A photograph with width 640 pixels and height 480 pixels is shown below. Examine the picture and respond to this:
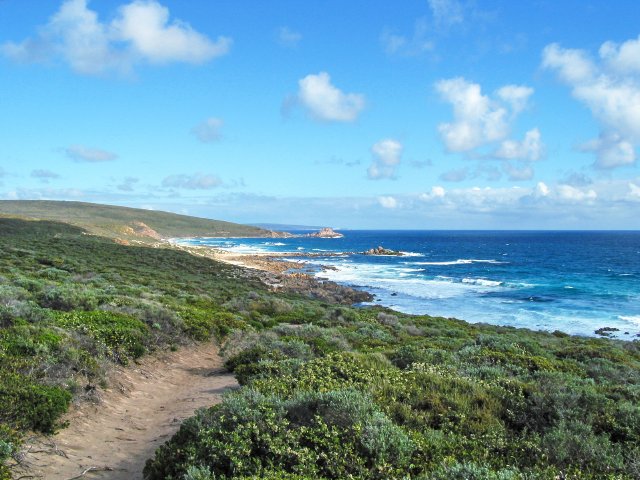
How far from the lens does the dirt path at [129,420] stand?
18.3ft

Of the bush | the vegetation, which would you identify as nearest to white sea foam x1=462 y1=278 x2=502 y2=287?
the vegetation

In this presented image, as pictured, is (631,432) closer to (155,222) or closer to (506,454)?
(506,454)

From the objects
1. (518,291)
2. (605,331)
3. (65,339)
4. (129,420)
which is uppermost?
(65,339)

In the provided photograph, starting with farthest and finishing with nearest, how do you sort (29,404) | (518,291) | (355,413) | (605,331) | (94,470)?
(518,291) → (605,331) → (29,404) → (94,470) → (355,413)

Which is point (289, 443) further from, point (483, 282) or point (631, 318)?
point (483, 282)

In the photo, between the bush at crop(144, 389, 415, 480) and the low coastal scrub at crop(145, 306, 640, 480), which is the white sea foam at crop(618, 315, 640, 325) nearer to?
the low coastal scrub at crop(145, 306, 640, 480)

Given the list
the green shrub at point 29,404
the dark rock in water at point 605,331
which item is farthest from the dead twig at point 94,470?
the dark rock in water at point 605,331

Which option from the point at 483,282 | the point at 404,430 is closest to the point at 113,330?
the point at 404,430

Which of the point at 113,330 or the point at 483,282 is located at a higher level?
the point at 113,330

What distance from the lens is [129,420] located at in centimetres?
752

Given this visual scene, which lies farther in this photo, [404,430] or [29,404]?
[29,404]

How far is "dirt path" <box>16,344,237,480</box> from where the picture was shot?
18.3ft

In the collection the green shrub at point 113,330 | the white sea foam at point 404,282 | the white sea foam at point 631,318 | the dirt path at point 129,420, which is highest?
the green shrub at point 113,330

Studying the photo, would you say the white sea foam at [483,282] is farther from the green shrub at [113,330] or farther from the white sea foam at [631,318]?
the green shrub at [113,330]
